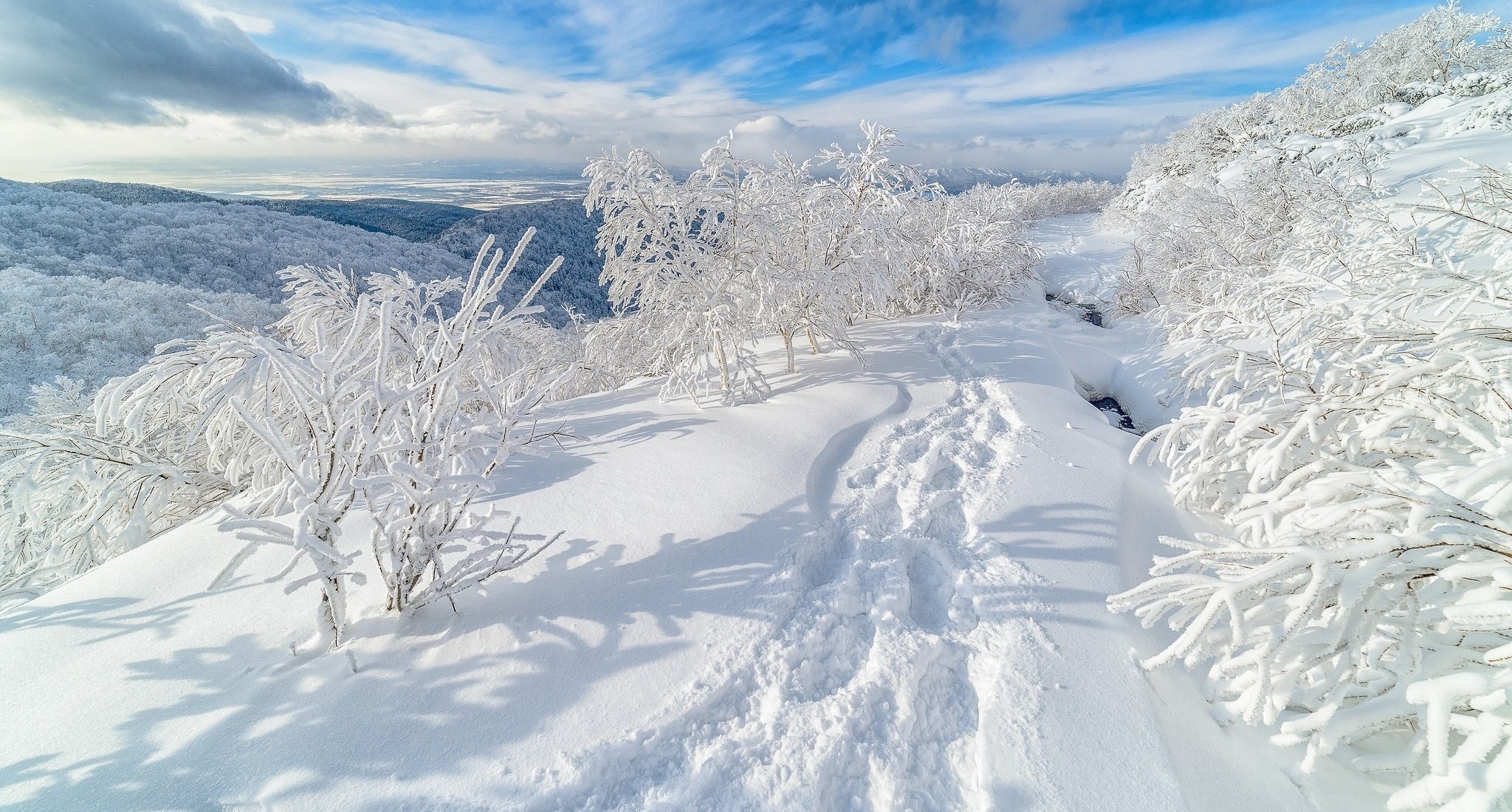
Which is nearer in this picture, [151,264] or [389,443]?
[389,443]

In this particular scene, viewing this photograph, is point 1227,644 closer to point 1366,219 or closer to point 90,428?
point 1366,219

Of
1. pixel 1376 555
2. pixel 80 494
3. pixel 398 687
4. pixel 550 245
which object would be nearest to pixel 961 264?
pixel 1376 555

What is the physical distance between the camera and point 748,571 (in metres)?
2.64

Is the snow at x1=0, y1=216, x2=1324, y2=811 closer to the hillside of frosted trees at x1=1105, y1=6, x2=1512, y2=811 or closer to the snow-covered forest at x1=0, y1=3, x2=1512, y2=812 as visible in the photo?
the snow-covered forest at x1=0, y1=3, x2=1512, y2=812

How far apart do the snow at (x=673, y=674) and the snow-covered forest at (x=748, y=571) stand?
2 centimetres

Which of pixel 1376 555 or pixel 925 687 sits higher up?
pixel 1376 555

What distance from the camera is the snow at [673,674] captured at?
5.42ft

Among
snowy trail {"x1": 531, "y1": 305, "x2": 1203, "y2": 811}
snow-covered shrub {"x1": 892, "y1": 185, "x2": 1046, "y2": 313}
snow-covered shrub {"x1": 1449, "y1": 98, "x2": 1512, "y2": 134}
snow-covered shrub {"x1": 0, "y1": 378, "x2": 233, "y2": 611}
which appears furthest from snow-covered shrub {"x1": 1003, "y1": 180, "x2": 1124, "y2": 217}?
snow-covered shrub {"x1": 0, "y1": 378, "x2": 233, "y2": 611}

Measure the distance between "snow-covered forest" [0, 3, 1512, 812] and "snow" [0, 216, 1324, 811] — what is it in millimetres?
16

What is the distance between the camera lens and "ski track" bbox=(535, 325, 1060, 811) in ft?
5.55

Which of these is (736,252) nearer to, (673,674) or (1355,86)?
(673,674)

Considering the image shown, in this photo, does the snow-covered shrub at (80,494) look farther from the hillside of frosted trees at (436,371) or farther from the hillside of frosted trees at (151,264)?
the hillside of frosted trees at (151,264)

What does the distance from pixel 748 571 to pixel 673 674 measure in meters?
0.70

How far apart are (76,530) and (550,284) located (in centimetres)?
3947
